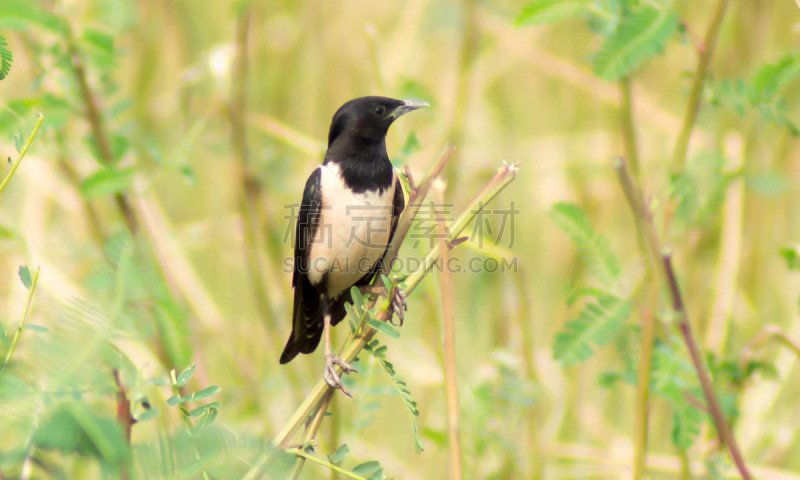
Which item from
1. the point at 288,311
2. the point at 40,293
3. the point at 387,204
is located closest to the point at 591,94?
the point at 387,204

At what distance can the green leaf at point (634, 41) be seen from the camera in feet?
6.81

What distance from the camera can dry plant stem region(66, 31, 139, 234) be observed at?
2.61 m

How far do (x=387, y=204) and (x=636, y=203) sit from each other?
58.7 inches

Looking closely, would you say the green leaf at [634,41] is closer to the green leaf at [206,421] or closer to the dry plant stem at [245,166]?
the green leaf at [206,421]

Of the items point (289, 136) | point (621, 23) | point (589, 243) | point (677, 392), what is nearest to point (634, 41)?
point (621, 23)

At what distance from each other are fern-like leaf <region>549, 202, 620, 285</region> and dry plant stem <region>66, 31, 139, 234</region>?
182cm

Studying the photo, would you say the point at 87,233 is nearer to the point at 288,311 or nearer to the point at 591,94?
the point at 288,311

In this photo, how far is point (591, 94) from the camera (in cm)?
446

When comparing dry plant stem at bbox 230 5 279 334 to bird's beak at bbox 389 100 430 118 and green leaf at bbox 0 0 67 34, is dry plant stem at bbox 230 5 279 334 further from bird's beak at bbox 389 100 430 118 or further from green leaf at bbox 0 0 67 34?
green leaf at bbox 0 0 67 34

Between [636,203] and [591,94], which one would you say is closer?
[636,203]

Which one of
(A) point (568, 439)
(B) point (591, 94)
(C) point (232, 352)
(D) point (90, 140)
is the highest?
(B) point (591, 94)

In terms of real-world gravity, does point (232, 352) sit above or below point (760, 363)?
below

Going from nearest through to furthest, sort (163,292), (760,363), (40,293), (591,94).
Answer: (163,292) → (760,363) → (40,293) → (591,94)

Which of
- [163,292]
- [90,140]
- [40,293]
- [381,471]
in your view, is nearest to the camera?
[163,292]
